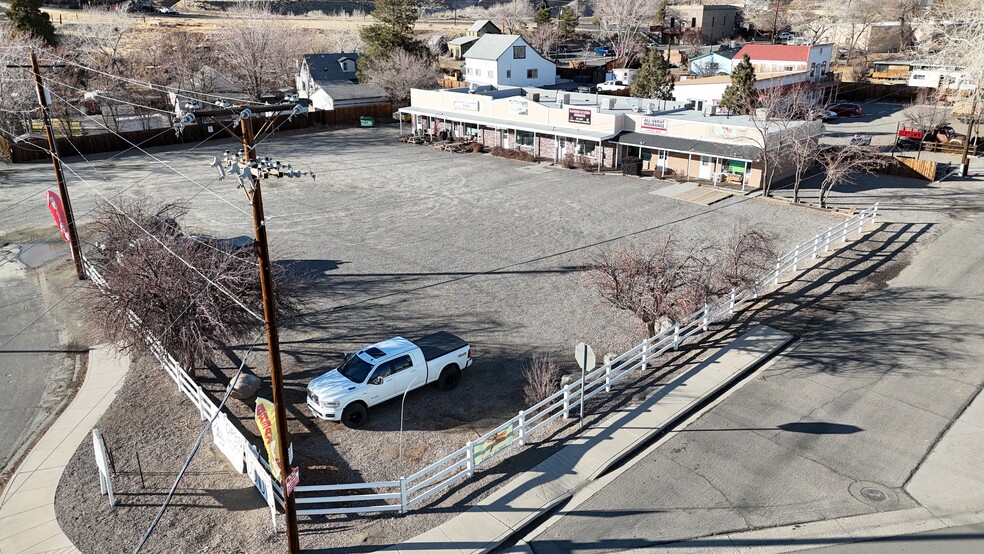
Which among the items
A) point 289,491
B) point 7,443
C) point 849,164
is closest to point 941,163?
point 849,164

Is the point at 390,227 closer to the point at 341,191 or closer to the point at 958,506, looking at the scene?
the point at 341,191

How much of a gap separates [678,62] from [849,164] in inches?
2414

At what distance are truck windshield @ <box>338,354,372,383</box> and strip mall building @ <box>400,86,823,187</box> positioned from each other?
2660 cm

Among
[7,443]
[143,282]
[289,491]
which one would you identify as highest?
[143,282]

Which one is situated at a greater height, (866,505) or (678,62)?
(678,62)

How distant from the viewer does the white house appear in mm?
66312

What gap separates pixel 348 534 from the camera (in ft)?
40.6

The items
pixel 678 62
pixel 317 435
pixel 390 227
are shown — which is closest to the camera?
pixel 317 435

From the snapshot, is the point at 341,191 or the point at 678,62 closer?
the point at 341,191

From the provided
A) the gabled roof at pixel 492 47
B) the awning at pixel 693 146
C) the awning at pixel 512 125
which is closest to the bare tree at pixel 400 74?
the gabled roof at pixel 492 47

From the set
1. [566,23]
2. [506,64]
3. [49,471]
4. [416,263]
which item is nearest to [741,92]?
[506,64]

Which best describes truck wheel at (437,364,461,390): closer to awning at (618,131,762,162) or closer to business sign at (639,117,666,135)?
awning at (618,131,762,162)

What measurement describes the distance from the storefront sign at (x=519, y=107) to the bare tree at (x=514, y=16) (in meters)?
65.3

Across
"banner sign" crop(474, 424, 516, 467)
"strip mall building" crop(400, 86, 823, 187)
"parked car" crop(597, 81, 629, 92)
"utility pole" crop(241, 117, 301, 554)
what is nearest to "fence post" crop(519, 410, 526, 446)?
"banner sign" crop(474, 424, 516, 467)
